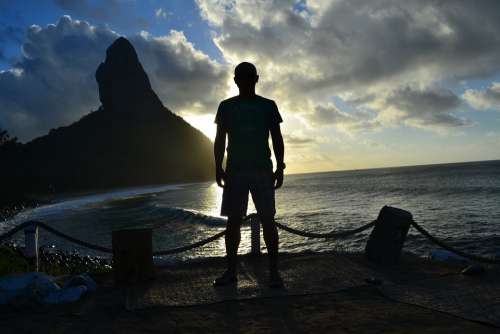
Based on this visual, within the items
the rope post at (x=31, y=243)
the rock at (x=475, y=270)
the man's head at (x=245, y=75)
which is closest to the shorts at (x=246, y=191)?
the man's head at (x=245, y=75)

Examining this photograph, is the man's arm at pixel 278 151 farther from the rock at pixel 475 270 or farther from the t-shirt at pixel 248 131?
the rock at pixel 475 270

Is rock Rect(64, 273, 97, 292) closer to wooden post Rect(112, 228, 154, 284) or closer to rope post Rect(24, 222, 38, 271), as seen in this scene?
wooden post Rect(112, 228, 154, 284)

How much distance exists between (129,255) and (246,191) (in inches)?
76.3

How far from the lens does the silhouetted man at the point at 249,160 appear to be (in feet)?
14.6

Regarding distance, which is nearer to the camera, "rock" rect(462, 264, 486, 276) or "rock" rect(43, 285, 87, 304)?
"rock" rect(43, 285, 87, 304)

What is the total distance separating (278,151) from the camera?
182 inches

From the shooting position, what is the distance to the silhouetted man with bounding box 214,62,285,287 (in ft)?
14.6

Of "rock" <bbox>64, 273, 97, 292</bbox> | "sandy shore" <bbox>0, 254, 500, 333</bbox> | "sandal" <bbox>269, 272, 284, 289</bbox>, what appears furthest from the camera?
"rock" <bbox>64, 273, 97, 292</bbox>

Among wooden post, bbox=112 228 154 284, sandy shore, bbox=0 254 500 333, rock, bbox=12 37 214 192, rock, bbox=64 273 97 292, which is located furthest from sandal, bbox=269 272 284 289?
rock, bbox=12 37 214 192

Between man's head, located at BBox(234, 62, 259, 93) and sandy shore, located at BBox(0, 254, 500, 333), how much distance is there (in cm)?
241

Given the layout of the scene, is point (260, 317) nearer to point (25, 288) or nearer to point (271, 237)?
point (271, 237)

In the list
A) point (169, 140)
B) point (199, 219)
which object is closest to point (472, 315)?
point (199, 219)

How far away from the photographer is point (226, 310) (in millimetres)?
3666

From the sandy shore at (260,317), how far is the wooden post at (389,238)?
5.97ft
